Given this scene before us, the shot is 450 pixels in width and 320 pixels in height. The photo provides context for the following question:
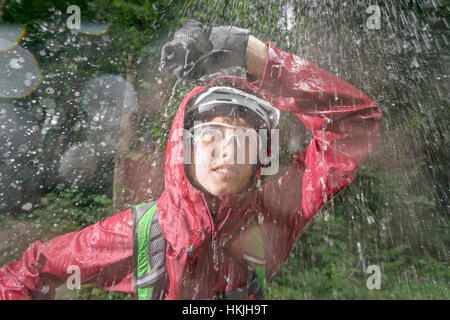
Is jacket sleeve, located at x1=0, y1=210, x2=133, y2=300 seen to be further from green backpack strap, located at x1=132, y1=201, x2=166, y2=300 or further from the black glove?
the black glove

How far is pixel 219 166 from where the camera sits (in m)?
1.44

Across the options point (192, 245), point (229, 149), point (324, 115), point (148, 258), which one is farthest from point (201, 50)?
point (148, 258)

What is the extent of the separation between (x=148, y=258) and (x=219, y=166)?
68 cm

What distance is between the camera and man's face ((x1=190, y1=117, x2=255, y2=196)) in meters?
1.45

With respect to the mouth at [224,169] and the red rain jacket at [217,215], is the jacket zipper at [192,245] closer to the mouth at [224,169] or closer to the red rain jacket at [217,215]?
the red rain jacket at [217,215]

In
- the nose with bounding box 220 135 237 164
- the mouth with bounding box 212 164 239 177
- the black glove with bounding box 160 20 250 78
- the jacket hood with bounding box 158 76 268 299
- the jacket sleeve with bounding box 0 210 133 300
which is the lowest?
the jacket sleeve with bounding box 0 210 133 300

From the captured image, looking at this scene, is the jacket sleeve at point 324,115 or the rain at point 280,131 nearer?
the jacket sleeve at point 324,115

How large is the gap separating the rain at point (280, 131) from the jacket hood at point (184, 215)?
4.16ft

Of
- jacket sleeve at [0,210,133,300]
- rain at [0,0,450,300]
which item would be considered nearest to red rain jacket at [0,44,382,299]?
jacket sleeve at [0,210,133,300]

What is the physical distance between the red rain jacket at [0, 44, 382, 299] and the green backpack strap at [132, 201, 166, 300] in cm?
5

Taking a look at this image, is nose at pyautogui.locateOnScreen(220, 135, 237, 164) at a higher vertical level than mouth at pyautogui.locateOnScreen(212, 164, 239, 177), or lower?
higher

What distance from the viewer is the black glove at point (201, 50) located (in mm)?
1367

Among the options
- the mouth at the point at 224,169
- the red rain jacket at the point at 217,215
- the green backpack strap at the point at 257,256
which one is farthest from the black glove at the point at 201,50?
the green backpack strap at the point at 257,256

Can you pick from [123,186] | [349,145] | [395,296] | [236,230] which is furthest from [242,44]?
[395,296]
